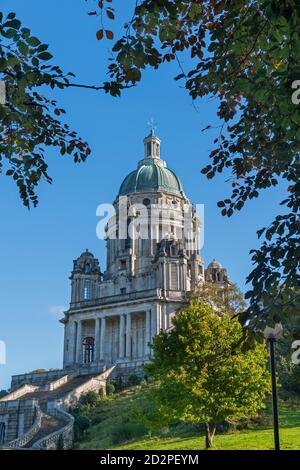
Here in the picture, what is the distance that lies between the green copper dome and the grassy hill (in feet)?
115

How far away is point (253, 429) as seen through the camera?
28562 millimetres

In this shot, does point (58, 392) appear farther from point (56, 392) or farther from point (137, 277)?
point (137, 277)

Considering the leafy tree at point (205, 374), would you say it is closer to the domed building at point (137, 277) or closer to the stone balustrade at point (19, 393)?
the stone balustrade at point (19, 393)

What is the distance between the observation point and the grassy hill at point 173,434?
23.5 meters

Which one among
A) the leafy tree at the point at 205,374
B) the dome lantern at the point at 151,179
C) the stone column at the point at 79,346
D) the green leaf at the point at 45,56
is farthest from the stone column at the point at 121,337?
the green leaf at the point at 45,56

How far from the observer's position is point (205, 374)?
2538 cm

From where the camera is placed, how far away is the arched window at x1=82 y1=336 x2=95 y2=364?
65.4 m

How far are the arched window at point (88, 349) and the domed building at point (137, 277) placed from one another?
0.01m

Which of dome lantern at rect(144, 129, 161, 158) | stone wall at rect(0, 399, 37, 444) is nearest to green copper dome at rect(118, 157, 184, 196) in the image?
dome lantern at rect(144, 129, 161, 158)

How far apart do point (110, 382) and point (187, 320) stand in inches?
1078

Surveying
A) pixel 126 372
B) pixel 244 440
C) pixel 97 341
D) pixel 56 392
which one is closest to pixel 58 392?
pixel 56 392
